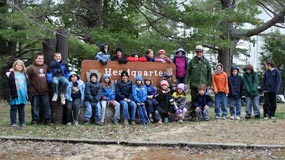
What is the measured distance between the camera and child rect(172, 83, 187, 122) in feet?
32.4

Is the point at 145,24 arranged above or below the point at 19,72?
above

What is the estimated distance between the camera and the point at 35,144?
6727mm

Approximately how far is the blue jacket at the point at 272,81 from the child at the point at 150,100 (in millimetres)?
3073

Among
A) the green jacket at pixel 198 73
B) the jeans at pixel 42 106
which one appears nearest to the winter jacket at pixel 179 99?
the green jacket at pixel 198 73

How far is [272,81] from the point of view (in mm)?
10594

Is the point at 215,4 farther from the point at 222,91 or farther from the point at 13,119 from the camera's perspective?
the point at 13,119

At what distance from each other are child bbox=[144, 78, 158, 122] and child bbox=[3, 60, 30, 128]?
2.79 metres

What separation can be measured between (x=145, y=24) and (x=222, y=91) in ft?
20.7

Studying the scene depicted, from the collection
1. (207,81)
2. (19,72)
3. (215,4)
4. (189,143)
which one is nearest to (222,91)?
(207,81)

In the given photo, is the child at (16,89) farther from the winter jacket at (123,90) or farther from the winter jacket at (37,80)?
the winter jacket at (123,90)

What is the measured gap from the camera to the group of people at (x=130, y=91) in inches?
354

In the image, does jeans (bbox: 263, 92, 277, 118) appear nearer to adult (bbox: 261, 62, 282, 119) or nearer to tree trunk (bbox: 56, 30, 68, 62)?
adult (bbox: 261, 62, 282, 119)

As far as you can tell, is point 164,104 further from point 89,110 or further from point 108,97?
point 89,110

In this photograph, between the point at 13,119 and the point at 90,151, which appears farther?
the point at 13,119
